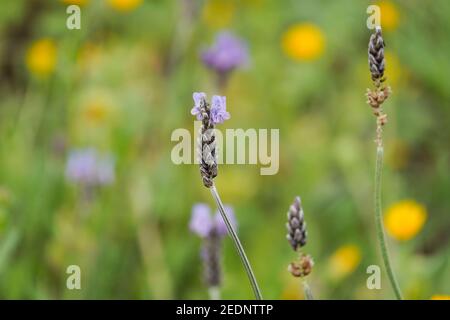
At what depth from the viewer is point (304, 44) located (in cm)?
248

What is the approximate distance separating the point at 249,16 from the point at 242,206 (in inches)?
34.8

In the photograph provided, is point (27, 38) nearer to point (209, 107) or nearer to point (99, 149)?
point (99, 149)

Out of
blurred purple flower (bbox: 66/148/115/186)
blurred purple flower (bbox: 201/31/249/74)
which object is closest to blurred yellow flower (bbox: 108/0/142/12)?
blurred purple flower (bbox: 201/31/249/74)

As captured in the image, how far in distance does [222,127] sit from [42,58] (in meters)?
0.58

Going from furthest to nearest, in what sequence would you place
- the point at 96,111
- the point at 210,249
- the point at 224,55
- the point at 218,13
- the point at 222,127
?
the point at 218,13 → the point at 222,127 → the point at 96,111 → the point at 224,55 → the point at 210,249

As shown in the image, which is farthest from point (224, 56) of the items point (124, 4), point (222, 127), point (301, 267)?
Result: point (301, 267)

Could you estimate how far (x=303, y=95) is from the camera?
2.45m

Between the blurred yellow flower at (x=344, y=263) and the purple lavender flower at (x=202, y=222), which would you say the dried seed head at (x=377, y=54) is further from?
the blurred yellow flower at (x=344, y=263)

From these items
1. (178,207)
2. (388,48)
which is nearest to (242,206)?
(178,207)

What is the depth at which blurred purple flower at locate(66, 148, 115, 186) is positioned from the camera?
1.87 metres

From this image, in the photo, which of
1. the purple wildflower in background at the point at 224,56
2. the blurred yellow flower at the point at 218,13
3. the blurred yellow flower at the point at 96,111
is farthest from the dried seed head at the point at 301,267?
the blurred yellow flower at the point at 218,13

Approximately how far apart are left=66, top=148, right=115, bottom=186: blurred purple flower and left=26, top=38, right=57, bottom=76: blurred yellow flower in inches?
21.2

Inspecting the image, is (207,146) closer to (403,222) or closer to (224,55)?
(403,222)

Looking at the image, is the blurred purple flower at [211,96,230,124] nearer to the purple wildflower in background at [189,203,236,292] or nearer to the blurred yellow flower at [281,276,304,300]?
the purple wildflower in background at [189,203,236,292]
